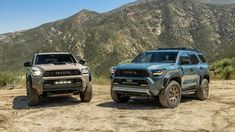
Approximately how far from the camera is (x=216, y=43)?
14000 centimetres

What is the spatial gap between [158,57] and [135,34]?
126 m

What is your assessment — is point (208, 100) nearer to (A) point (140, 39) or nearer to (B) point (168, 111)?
(B) point (168, 111)

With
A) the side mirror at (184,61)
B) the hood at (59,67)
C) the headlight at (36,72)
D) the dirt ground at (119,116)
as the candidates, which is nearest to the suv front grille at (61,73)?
the hood at (59,67)

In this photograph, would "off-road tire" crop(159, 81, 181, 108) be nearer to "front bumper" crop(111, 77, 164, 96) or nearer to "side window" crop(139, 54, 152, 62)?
"front bumper" crop(111, 77, 164, 96)

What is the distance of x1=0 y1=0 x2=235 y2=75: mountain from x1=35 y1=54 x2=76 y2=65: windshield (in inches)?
3453

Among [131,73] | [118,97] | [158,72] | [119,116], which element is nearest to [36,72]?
[118,97]

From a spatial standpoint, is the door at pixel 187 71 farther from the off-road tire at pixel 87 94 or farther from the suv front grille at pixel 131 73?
the off-road tire at pixel 87 94

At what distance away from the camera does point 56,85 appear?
13578mm

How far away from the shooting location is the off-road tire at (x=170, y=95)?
12477 millimetres

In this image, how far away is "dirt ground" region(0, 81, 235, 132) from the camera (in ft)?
32.8

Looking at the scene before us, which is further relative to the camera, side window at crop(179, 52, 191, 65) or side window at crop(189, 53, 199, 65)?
side window at crop(189, 53, 199, 65)

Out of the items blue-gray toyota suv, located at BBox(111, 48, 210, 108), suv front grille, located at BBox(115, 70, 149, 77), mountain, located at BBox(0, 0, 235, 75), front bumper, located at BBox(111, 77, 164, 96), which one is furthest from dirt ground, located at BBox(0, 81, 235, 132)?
mountain, located at BBox(0, 0, 235, 75)

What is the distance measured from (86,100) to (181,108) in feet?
11.9

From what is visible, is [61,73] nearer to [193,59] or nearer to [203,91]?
[193,59]
